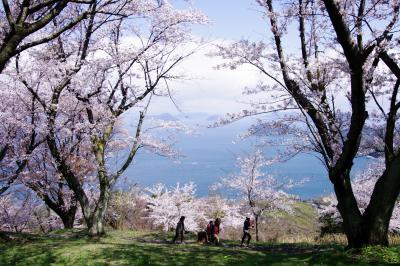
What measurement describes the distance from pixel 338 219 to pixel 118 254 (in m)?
20.1

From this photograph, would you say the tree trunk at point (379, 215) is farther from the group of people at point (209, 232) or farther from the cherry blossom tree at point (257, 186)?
the cherry blossom tree at point (257, 186)

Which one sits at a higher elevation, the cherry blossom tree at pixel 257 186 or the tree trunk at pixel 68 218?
the cherry blossom tree at pixel 257 186

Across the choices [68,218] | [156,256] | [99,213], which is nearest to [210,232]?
[99,213]

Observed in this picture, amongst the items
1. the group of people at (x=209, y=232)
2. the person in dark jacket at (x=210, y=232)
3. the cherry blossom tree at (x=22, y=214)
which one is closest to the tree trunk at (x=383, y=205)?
the group of people at (x=209, y=232)

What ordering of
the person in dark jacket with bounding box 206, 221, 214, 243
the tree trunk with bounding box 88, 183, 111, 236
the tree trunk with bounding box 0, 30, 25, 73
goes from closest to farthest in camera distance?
1. the tree trunk with bounding box 0, 30, 25, 73
2. the tree trunk with bounding box 88, 183, 111, 236
3. the person in dark jacket with bounding box 206, 221, 214, 243

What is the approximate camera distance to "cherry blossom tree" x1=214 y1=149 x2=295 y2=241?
3103 centimetres

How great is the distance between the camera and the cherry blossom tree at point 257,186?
102 feet

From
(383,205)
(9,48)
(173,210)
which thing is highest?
(9,48)

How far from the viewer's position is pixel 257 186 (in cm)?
3206

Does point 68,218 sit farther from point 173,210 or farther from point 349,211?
point 349,211

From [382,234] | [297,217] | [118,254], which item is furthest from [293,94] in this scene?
[297,217]

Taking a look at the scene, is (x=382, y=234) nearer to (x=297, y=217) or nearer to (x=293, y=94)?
(x=293, y=94)

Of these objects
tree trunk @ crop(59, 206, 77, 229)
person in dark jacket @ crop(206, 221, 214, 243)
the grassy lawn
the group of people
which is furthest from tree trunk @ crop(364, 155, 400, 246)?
tree trunk @ crop(59, 206, 77, 229)

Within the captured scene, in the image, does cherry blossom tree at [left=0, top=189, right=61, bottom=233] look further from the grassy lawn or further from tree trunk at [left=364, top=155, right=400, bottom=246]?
tree trunk at [left=364, top=155, right=400, bottom=246]
